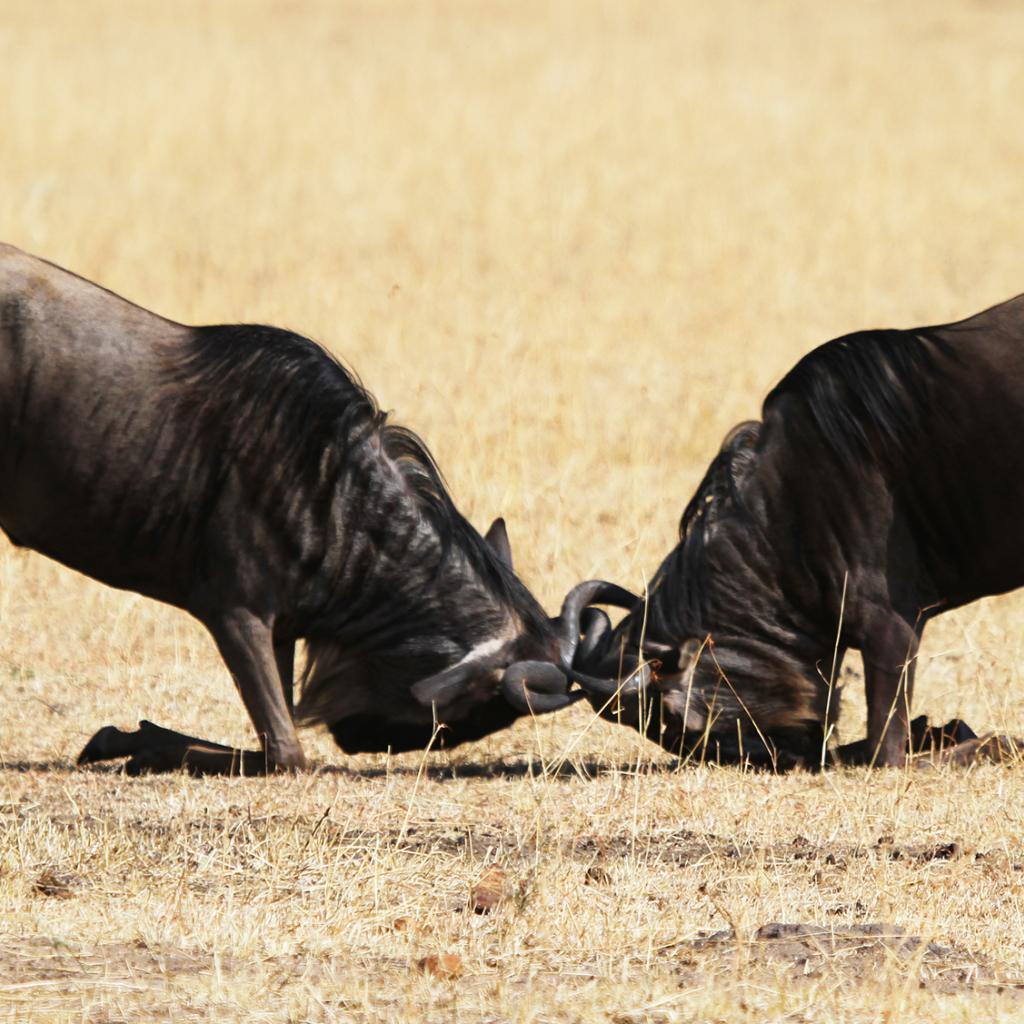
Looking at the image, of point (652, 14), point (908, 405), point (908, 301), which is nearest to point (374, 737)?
point (908, 405)

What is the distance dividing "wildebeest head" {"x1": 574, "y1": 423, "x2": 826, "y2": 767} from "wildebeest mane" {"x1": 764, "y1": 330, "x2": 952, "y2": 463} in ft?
1.19

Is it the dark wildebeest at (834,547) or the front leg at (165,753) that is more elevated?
the dark wildebeest at (834,547)

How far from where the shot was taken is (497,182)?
20.9 meters

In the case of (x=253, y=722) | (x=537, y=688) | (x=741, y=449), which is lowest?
(x=253, y=722)

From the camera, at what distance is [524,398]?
46.0ft

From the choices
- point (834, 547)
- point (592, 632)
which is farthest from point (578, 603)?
point (834, 547)

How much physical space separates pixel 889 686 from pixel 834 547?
1.96ft

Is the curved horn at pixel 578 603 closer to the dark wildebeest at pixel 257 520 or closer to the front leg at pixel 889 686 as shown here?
the dark wildebeest at pixel 257 520

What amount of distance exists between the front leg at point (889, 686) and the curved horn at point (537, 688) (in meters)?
1.19

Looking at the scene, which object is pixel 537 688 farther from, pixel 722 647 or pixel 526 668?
pixel 722 647

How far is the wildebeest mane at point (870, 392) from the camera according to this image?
7.83 metres

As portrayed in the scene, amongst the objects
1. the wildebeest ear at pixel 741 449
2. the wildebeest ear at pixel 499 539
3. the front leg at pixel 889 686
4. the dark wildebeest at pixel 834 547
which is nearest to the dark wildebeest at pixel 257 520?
the wildebeest ear at pixel 499 539

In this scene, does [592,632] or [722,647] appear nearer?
[592,632]

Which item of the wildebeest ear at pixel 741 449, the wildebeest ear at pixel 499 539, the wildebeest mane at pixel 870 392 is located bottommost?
the wildebeest ear at pixel 499 539
